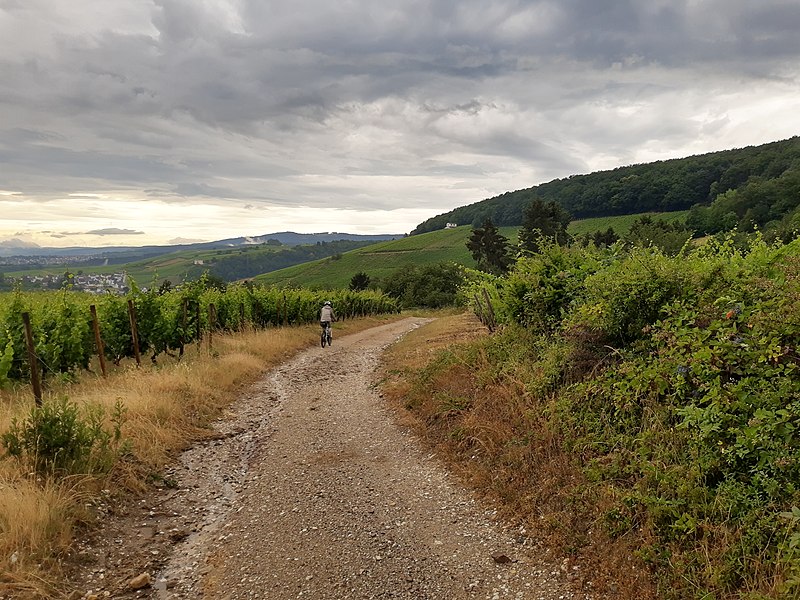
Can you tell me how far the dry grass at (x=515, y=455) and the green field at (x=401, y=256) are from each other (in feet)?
283

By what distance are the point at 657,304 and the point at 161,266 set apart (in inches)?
7688

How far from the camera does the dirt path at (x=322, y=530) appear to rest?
4.37 metres

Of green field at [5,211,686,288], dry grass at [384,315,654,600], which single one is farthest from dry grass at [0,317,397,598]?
green field at [5,211,686,288]

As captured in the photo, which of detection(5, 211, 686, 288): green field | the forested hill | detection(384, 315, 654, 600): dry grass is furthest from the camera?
detection(5, 211, 686, 288): green field

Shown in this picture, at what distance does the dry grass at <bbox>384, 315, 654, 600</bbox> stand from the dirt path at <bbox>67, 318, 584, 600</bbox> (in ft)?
0.90

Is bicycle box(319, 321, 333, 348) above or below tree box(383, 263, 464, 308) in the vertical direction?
above

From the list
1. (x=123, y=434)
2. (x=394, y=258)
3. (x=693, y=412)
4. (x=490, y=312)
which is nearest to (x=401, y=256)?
(x=394, y=258)

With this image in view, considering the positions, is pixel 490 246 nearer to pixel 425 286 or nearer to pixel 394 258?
pixel 425 286

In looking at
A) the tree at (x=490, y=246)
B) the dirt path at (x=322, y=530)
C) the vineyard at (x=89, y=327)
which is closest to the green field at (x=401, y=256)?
the tree at (x=490, y=246)

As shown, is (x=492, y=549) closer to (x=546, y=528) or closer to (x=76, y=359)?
(x=546, y=528)

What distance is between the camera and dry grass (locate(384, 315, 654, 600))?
14.0 feet

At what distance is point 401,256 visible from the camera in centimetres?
11994

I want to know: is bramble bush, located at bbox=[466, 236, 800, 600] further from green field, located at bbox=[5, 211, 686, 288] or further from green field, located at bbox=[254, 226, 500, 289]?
green field, located at bbox=[254, 226, 500, 289]

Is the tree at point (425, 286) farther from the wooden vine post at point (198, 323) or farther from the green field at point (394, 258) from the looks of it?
the wooden vine post at point (198, 323)
